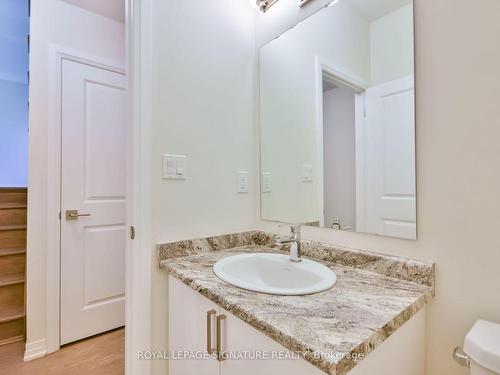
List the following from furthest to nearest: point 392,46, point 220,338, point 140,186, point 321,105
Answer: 1. point 321,105
2. point 140,186
3. point 392,46
4. point 220,338

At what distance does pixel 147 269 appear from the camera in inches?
42.6

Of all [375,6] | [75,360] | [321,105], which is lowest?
[75,360]

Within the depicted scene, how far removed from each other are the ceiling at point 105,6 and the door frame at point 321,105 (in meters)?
1.48

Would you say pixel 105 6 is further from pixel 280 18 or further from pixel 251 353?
pixel 251 353

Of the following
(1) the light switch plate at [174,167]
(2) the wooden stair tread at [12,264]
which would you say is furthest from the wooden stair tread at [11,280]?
(1) the light switch plate at [174,167]

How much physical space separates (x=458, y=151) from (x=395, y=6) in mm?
555

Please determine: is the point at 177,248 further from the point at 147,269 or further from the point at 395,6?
the point at 395,6

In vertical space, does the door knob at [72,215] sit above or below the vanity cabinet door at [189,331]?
above

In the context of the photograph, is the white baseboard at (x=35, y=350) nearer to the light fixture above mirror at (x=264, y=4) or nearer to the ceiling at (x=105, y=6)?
the ceiling at (x=105, y=6)

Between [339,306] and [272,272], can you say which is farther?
[272,272]

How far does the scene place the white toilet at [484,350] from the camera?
585 mm

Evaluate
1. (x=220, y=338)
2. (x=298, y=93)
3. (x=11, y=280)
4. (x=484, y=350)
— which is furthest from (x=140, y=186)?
(x=11, y=280)

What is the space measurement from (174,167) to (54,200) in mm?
1091

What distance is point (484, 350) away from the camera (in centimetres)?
60
